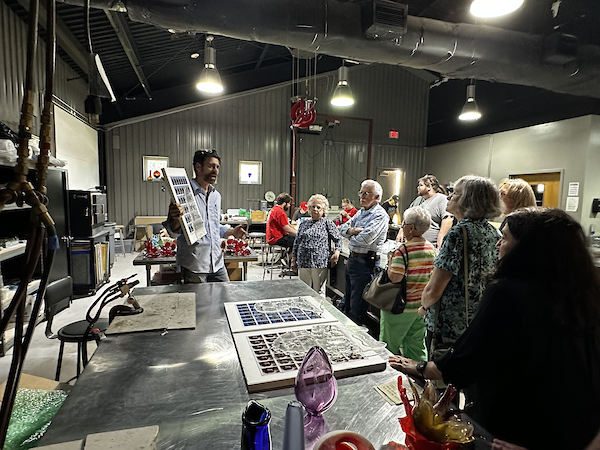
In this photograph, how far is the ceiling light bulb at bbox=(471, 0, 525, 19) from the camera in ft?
8.06

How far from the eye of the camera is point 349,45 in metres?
3.36

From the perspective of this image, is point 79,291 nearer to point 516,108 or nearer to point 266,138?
point 266,138

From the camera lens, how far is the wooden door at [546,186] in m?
5.92

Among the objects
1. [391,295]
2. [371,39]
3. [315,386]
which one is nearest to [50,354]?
[391,295]

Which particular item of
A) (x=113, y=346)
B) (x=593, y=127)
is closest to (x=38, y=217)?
(x=113, y=346)

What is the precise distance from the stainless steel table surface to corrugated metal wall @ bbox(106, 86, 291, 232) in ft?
24.3

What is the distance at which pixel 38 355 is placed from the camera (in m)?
2.88

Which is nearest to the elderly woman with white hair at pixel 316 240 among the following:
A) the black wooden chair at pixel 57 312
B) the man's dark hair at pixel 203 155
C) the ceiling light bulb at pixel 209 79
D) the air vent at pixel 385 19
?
the man's dark hair at pixel 203 155

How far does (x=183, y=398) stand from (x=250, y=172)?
8.00 meters

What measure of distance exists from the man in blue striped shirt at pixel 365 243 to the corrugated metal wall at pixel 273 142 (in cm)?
579

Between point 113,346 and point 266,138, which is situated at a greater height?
point 266,138

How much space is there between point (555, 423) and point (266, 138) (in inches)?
335

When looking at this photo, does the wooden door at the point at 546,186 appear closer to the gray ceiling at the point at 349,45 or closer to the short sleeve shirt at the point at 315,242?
the gray ceiling at the point at 349,45

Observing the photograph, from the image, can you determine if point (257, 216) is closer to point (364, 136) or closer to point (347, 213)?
point (347, 213)
